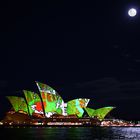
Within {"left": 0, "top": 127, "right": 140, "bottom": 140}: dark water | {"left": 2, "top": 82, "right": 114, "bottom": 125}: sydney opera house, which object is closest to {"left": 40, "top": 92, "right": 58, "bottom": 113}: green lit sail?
{"left": 2, "top": 82, "right": 114, "bottom": 125}: sydney opera house

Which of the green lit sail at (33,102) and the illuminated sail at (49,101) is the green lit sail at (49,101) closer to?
the illuminated sail at (49,101)

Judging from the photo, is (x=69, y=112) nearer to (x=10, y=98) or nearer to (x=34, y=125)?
(x=34, y=125)

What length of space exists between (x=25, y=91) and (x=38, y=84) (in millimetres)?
7611

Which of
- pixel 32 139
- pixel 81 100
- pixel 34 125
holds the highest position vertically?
pixel 81 100

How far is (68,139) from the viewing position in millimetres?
80812

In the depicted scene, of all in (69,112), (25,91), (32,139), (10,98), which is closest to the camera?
(32,139)

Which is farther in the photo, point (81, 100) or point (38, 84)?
point (81, 100)

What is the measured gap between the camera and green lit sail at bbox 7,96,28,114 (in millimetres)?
181875

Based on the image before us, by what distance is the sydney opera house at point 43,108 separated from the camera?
173 m

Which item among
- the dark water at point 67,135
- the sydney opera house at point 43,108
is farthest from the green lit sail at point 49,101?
the dark water at point 67,135

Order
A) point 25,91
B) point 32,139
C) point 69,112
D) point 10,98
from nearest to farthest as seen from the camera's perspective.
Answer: point 32,139, point 25,91, point 10,98, point 69,112

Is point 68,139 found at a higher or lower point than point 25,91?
lower

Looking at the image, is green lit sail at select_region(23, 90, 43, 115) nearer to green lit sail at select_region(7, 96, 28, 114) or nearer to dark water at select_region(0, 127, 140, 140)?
green lit sail at select_region(7, 96, 28, 114)

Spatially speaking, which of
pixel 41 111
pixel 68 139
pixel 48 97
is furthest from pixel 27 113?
pixel 68 139
